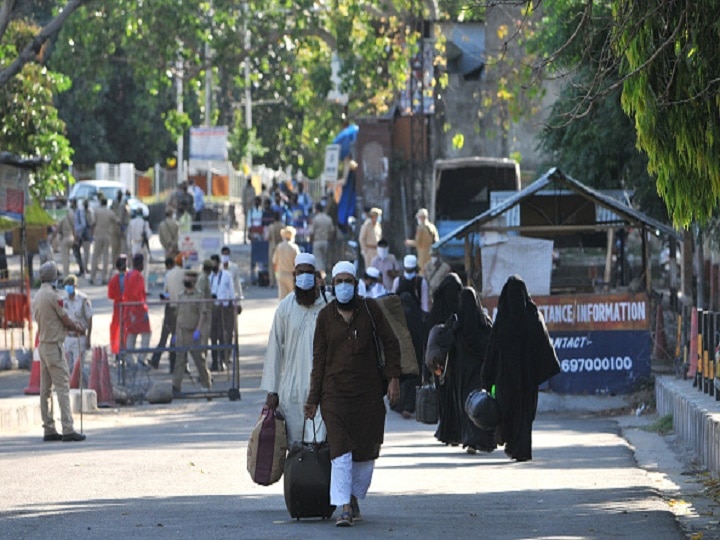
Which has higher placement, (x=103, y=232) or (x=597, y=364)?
(x=103, y=232)

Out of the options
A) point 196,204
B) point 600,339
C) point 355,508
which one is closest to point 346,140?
point 196,204

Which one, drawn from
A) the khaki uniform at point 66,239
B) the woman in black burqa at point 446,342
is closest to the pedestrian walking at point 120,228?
the khaki uniform at point 66,239

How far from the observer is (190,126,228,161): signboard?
50688 mm

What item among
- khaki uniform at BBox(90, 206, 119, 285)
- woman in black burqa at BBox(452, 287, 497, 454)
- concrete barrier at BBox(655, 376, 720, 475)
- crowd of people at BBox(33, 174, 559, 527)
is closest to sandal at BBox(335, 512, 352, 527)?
crowd of people at BBox(33, 174, 559, 527)

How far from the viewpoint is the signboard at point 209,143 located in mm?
50688

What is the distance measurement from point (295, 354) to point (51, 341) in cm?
642

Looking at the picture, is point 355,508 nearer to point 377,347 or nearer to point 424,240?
point 377,347

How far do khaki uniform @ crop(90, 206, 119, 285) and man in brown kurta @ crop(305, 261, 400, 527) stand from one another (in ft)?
89.0

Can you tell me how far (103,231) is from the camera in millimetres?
38125

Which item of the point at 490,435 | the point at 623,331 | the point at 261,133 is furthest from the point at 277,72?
the point at 490,435

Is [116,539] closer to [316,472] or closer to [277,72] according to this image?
[316,472]

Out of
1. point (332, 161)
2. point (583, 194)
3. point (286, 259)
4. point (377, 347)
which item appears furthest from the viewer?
point (332, 161)

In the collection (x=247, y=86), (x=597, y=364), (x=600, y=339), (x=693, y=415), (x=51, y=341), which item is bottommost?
(x=693, y=415)

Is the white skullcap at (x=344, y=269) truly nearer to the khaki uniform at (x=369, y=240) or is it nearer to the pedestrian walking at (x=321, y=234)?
the khaki uniform at (x=369, y=240)
